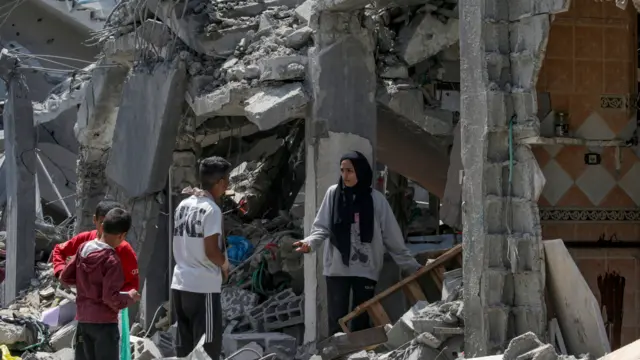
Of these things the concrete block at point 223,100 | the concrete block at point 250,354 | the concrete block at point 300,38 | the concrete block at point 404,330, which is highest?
the concrete block at point 300,38

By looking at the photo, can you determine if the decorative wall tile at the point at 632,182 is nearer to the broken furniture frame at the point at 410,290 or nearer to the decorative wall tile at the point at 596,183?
the decorative wall tile at the point at 596,183

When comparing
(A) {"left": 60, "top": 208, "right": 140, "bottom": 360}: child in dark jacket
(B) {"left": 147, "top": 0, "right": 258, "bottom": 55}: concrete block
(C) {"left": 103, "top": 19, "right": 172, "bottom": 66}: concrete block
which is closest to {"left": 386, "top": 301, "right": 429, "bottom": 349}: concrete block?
(A) {"left": 60, "top": 208, "right": 140, "bottom": 360}: child in dark jacket

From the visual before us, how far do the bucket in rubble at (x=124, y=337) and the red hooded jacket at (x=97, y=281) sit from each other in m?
0.66

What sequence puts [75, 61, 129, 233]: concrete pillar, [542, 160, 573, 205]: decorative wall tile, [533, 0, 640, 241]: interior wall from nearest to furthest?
[533, 0, 640, 241]: interior wall < [542, 160, 573, 205]: decorative wall tile < [75, 61, 129, 233]: concrete pillar

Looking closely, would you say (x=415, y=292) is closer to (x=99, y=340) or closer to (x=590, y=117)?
(x=590, y=117)

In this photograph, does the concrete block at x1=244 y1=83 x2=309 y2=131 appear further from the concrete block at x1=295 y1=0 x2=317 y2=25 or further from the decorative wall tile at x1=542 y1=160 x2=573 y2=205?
the decorative wall tile at x1=542 y1=160 x2=573 y2=205

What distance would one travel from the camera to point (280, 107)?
33.4ft

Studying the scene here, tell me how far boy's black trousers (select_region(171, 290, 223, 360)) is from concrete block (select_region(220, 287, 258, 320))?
3053 millimetres

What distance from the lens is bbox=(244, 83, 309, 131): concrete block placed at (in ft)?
33.4

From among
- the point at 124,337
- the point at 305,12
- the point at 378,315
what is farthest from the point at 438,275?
the point at 305,12

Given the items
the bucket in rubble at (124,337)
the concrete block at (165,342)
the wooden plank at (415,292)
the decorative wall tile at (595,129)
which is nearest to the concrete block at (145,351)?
the concrete block at (165,342)

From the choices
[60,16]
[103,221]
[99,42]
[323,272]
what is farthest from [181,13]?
[60,16]

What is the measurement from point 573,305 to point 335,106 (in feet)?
10.3

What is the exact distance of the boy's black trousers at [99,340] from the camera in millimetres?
7965
